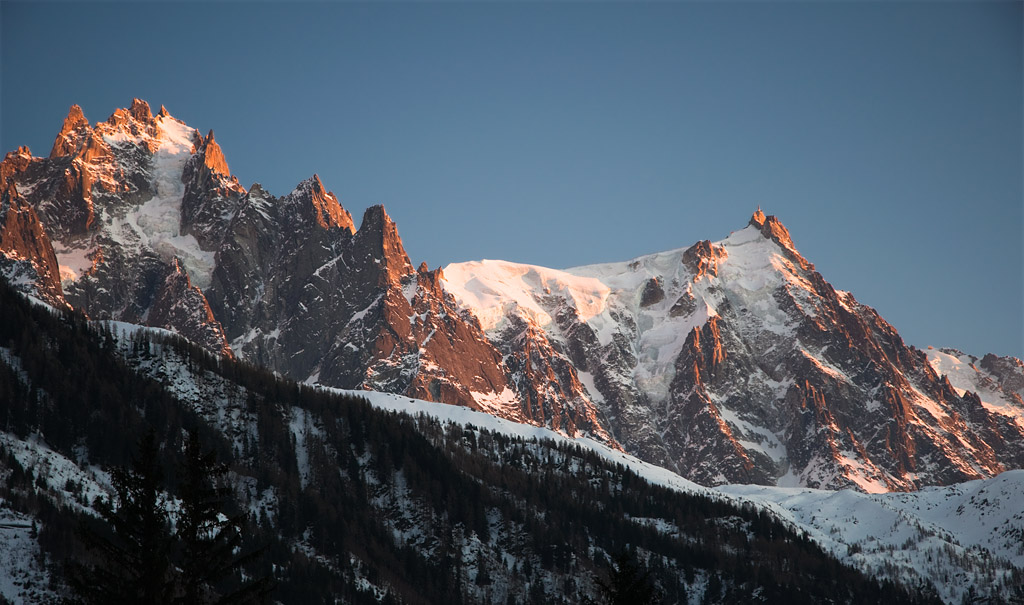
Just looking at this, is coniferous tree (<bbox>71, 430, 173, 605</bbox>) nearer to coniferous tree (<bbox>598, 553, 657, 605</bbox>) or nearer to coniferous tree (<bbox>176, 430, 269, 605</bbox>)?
coniferous tree (<bbox>176, 430, 269, 605</bbox>)

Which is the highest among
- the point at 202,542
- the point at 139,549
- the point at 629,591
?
the point at 202,542

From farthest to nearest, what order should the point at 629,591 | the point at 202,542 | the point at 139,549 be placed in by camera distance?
the point at 629,591 → the point at 202,542 → the point at 139,549

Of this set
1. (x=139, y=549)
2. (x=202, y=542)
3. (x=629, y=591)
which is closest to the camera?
(x=139, y=549)

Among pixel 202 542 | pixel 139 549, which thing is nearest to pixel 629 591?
pixel 202 542

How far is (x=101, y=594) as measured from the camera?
48.8 m

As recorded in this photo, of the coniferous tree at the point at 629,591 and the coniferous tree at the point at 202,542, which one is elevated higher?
the coniferous tree at the point at 202,542

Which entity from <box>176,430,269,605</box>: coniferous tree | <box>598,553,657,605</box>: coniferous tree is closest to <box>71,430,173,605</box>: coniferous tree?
<box>176,430,269,605</box>: coniferous tree

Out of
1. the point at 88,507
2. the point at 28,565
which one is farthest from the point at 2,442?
the point at 28,565

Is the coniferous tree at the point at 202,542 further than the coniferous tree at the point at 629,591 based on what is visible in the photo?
No

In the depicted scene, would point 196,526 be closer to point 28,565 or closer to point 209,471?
point 209,471

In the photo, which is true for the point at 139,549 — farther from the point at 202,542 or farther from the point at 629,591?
the point at 629,591

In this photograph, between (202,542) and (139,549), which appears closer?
(139,549)

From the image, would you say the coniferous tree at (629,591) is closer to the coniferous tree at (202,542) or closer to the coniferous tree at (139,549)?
the coniferous tree at (202,542)

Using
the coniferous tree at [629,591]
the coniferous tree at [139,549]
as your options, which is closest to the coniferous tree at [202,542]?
the coniferous tree at [139,549]
